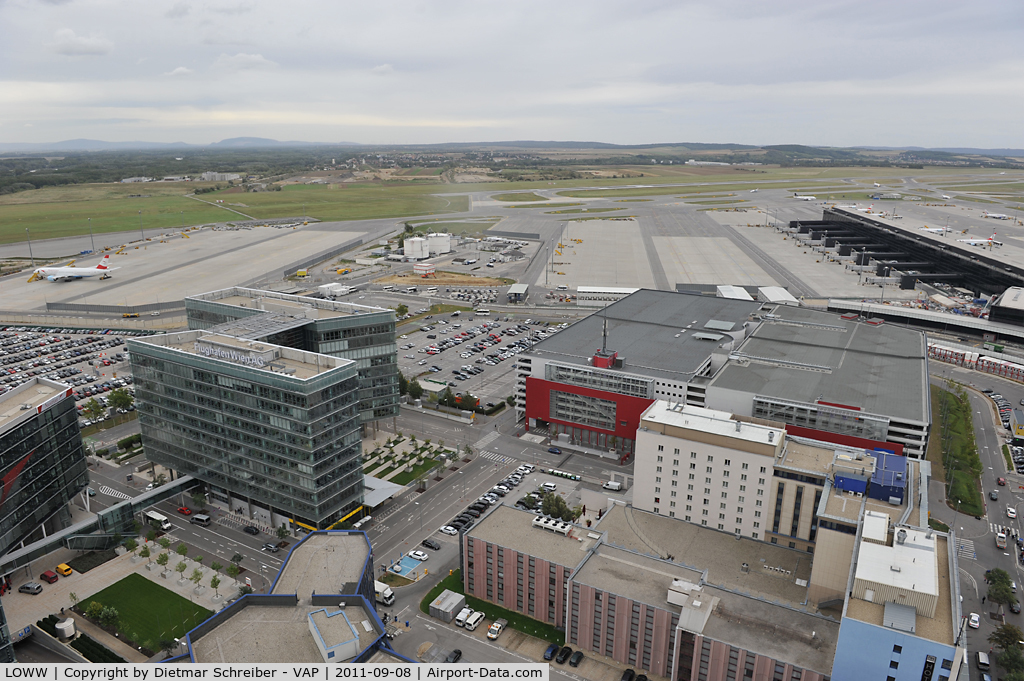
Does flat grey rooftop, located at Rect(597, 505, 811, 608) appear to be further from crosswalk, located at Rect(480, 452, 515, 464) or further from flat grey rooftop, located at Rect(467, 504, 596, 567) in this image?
crosswalk, located at Rect(480, 452, 515, 464)

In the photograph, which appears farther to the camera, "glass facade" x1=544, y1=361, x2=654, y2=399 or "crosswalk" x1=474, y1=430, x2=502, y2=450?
"crosswalk" x1=474, y1=430, x2=502, y2=450

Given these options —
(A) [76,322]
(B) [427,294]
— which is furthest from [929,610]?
(A) [76,322]

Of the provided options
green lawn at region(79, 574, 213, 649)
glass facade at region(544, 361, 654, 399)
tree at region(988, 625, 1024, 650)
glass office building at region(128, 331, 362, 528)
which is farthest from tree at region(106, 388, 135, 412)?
tree at region(988, 625, 1024, 650)

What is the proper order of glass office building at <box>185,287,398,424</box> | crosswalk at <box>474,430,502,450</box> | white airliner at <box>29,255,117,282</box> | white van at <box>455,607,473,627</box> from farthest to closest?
white airliner at <box>29,255,117,282</box>
crosswalk at <box>474,430,502,450</box>
glass office building at <box>185,287,398,424</box>
white van at <box>455,607,473,627</box>

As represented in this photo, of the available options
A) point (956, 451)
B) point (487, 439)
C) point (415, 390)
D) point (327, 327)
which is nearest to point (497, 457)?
point (487, 439)

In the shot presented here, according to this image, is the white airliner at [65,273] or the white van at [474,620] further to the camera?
the white airliner at [65,273]

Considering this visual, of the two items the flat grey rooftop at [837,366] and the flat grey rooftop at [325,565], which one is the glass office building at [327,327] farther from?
the flat grey rooftop at [837,366]

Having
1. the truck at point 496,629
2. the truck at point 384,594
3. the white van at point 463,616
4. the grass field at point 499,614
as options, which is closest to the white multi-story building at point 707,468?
the grass field at point 499,614

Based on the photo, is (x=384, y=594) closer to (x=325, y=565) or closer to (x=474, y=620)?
(x=325, y=565)
